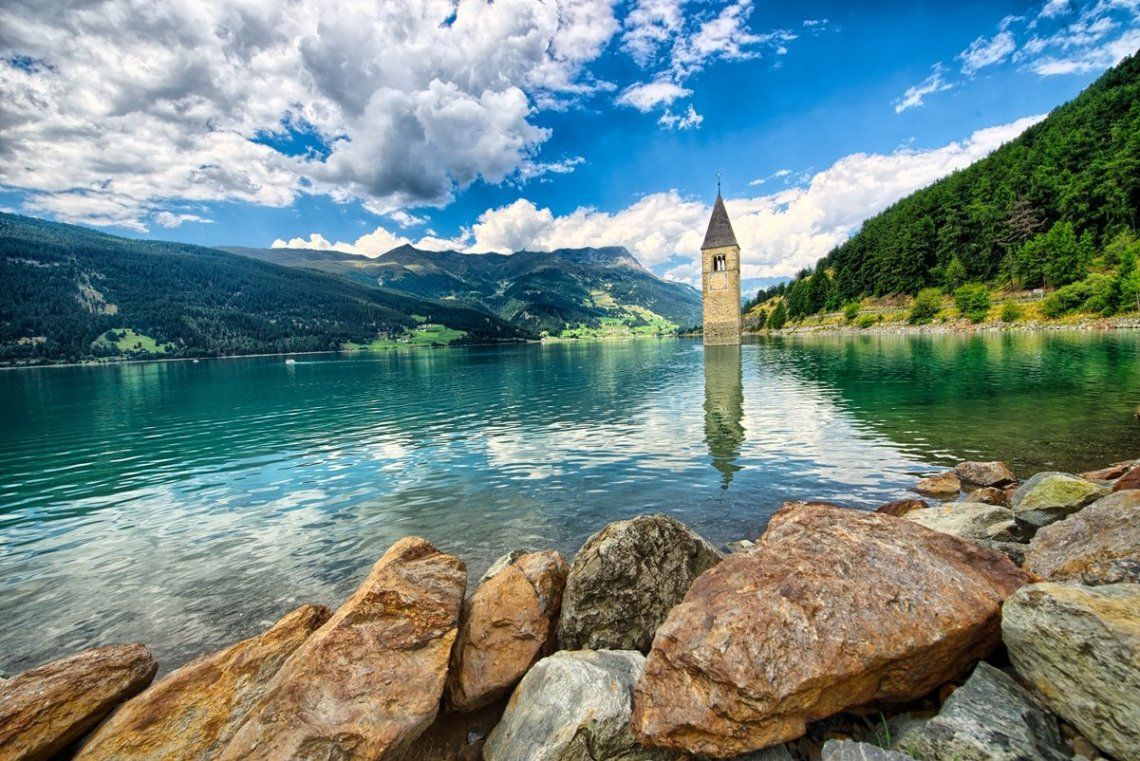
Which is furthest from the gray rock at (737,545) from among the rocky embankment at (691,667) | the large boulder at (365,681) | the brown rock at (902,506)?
the large boulder at (365,681)

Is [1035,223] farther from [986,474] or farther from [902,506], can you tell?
[902,506]

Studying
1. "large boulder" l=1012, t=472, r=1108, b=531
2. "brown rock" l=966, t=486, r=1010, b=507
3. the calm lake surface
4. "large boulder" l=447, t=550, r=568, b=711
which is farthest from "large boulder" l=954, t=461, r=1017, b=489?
"large boulder" l=447, t=550, r=568, b=711

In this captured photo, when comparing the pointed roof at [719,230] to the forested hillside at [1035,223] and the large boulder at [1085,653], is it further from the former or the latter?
the large boulder at [1085,653]

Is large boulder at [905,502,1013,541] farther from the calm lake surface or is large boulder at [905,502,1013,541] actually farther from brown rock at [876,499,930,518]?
the calm lake surface

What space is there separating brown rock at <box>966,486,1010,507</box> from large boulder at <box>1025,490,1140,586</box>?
8483 millimetres

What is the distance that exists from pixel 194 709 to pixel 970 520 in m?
16.7

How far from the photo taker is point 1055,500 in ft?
36.4

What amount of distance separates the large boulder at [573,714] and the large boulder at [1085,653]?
13.5 feet

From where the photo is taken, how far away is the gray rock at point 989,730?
15.4 feet

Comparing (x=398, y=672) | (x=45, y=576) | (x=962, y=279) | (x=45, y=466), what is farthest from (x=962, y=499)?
(x=962, y=279)

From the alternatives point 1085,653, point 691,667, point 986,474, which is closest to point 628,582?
point 691,667

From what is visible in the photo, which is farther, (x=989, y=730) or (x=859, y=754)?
(x=989, y=730)

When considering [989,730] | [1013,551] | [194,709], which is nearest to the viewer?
[989,730]

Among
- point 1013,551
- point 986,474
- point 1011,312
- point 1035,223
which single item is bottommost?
point 986,474
